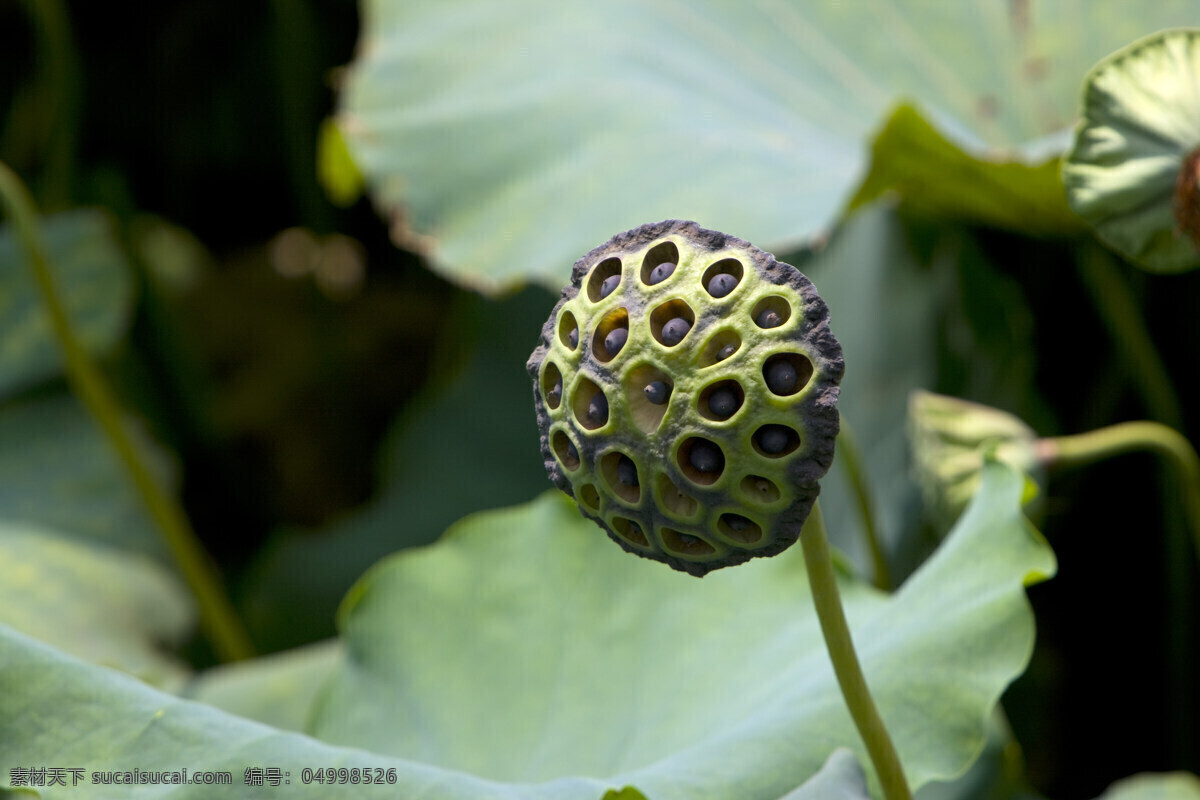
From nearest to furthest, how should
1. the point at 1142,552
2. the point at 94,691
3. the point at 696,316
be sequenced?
the point at 696,316 < the point at 94,691 < the point at 1142,552

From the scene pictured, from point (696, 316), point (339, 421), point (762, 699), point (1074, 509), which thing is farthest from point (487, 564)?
point (339, 421)

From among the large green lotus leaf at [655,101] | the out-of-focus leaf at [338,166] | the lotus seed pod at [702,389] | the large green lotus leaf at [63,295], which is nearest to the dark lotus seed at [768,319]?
the lotus seed pod at [702,389]

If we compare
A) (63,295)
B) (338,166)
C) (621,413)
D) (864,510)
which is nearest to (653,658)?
(864,510)

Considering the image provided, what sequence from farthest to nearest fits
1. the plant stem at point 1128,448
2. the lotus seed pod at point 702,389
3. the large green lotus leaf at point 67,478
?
the large green lotus leaf at point 67,478
the plant stem at point 1128,448
the lotus seed pod at point 702,389

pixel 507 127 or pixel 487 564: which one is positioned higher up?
pixel 507 127

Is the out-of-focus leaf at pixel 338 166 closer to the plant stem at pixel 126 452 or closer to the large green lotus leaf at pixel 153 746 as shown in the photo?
the plant stem at pixel 126 452

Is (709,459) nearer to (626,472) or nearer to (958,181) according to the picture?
Answer: (626,472)

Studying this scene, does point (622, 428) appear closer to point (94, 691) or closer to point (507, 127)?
point (94, 691)
